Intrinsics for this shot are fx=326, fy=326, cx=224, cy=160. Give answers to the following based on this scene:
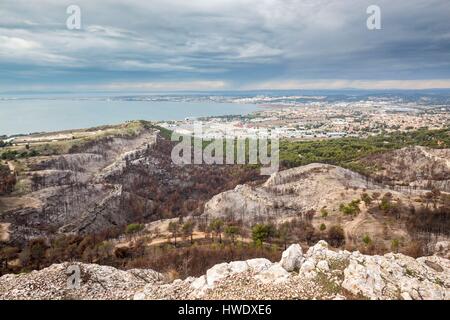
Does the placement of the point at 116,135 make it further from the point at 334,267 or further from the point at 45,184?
the point at 334,267
